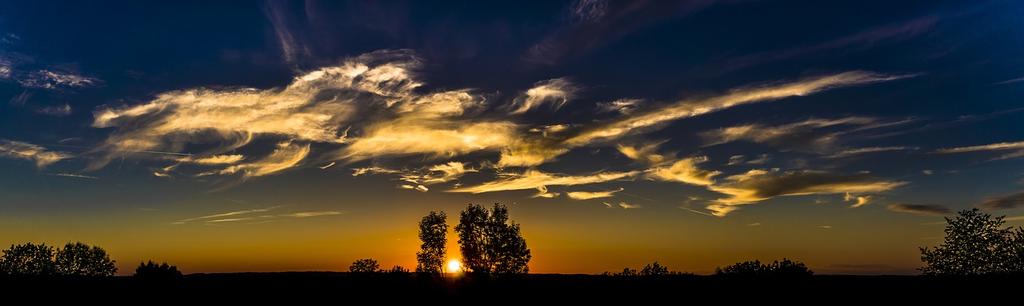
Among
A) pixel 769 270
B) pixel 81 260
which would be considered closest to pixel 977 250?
pixel 769 270

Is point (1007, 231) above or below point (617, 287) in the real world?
above

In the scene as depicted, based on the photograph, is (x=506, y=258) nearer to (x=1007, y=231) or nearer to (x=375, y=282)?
(x=375, y=282)

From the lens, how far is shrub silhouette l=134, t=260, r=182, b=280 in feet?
152

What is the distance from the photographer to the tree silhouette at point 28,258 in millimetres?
128000

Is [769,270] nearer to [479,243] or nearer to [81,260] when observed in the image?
[479,243]

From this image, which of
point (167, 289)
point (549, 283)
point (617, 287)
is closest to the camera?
point (167, 289)

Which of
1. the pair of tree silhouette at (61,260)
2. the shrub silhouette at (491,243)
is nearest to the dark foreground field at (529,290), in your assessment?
the shrub silhouette at (491,243)

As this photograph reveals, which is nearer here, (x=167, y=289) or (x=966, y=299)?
(x=966, y=299)

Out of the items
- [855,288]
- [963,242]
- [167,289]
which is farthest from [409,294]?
[963,242]

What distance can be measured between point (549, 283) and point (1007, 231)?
8448 centimetres

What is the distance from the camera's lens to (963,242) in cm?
9288

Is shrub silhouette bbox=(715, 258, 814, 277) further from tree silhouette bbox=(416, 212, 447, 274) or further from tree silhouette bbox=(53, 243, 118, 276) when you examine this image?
tree silhouette bbox=(53, 243, 118, 276)

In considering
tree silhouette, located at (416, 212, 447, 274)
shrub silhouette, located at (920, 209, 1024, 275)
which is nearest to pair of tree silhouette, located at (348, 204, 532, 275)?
tree silhouette, located at (416, 212, 447, 274)

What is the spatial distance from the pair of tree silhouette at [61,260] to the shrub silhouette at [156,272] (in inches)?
3929
